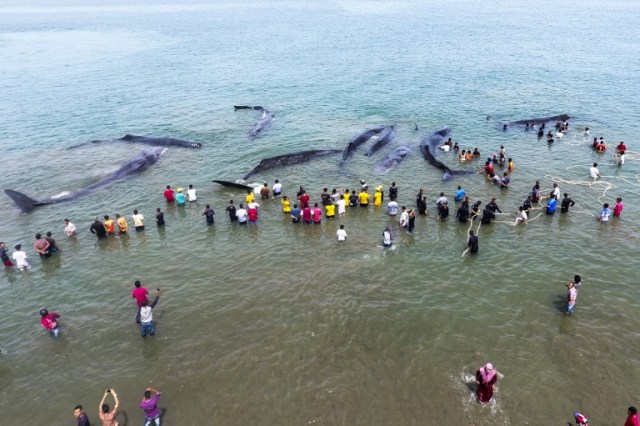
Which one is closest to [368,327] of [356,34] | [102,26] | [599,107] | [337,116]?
[337,116]

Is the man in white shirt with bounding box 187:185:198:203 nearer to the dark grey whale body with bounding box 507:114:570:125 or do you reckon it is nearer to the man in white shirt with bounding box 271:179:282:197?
the man in white shirt with bounding box 271:179:282:197

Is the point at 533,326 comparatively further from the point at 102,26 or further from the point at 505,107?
the point at 102,26

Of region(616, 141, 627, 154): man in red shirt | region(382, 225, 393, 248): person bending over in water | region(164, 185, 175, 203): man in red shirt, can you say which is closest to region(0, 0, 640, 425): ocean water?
region(382, 225, 393, 248): person bending over in water

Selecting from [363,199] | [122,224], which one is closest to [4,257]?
[122,224]

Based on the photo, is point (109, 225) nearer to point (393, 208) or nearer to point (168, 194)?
point (168, 194)

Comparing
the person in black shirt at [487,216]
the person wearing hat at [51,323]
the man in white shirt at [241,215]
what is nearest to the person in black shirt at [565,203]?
the person in black shirt at [487,216]

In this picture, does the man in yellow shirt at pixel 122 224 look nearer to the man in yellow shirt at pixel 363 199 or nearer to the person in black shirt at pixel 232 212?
the person in black shirt at pixel 232 212
